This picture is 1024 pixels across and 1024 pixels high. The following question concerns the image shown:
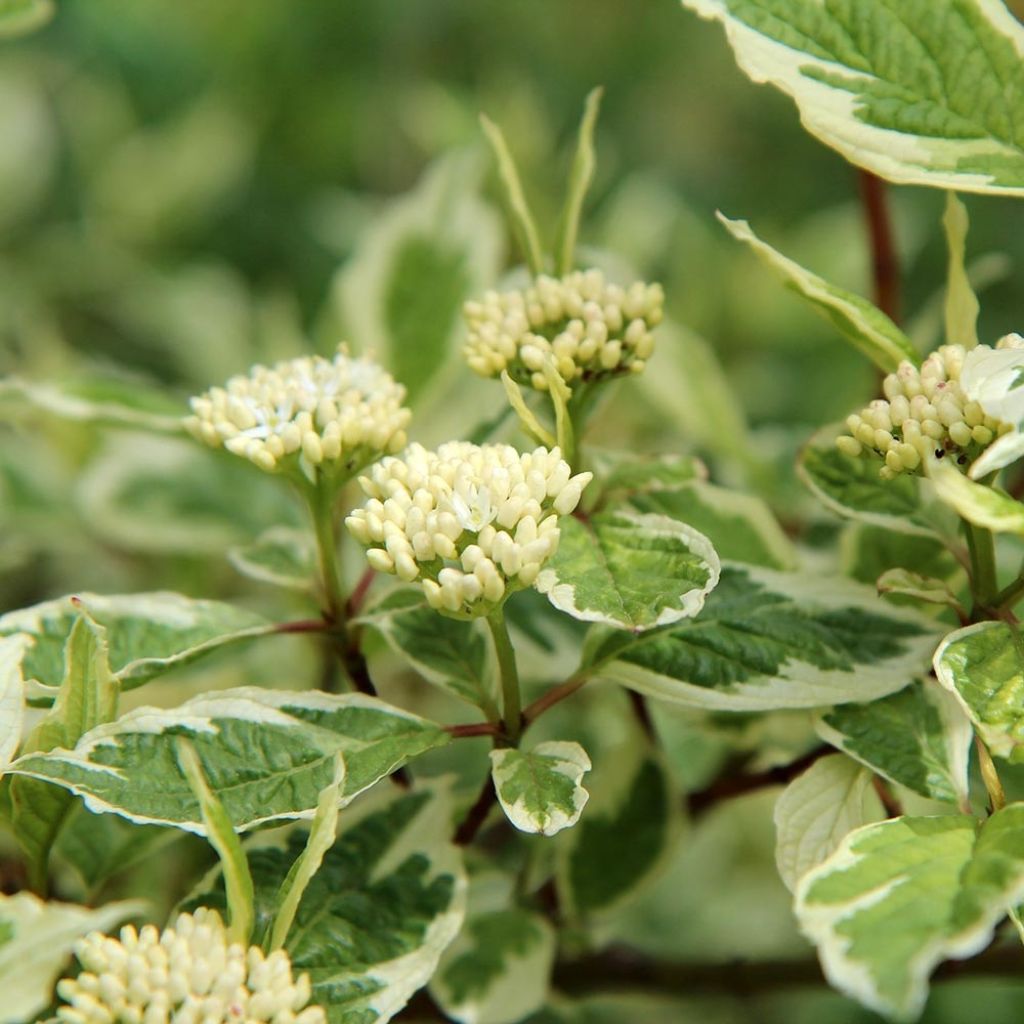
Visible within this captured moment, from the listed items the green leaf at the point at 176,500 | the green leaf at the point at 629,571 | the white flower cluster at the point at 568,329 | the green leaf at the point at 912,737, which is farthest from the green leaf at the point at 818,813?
the green leaf at the point at 176,500

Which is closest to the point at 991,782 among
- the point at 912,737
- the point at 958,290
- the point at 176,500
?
the point at 912,737

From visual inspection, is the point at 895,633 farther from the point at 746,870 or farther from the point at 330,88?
the point at 330,88

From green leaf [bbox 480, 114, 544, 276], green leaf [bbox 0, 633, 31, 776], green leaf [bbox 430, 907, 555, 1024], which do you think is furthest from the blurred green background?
green leaf [bbox 0, 633, 31, 776]

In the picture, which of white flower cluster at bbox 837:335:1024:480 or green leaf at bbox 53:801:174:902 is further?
green leaf at bbox 53:801:174:902

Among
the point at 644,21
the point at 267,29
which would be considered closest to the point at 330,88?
the point at 267,29

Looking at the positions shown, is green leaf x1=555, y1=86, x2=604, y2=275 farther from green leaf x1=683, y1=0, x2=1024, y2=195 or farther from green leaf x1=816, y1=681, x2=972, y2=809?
green leaf x1=816, y1=681, x2=972, y2=809

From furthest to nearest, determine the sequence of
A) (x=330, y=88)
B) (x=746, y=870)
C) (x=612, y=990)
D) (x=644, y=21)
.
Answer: (x=644, y=21) < (x=330, y=88) < (x=746, y=870) < (x=612, y=990)
